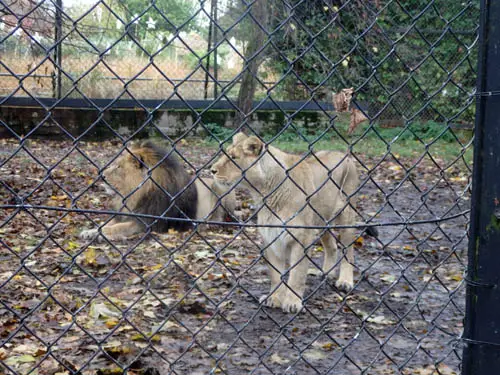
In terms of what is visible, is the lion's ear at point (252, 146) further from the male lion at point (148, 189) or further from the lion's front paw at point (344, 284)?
the male lion at point (148, 189)

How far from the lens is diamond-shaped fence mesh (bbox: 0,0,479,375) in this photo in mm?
2535

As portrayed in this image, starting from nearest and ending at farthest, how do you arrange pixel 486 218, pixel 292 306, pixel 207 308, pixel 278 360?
pixel 486 218, pixel 278 360, pixel 207 308, pixel 292 306

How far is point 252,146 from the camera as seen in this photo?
3.93 meters

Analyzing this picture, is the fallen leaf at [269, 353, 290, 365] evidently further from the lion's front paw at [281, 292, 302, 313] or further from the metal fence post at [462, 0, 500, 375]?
the metal fence post at [462, 0, 500, 375]

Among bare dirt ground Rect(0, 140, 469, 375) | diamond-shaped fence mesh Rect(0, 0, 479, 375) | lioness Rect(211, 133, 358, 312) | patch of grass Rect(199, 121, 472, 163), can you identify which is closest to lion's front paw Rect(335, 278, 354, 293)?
diamond-shaped fence mesh Rect(0, 0, 479, 375)

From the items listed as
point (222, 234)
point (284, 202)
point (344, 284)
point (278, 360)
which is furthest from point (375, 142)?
point (278, 360)

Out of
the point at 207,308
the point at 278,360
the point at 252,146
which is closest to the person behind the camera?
the point at 278,360

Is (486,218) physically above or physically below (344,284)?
below

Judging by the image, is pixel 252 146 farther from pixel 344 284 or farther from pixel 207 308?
pixel 344 284

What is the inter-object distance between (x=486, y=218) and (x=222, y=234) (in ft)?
16.1

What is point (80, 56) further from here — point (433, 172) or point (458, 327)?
point (458, 327)

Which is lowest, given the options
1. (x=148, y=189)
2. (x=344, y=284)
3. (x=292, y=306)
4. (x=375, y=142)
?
(x=292, y=306)

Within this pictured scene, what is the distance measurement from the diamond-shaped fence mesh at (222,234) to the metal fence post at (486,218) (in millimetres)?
367

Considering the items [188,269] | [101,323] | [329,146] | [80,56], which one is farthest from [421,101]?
[101,323]
